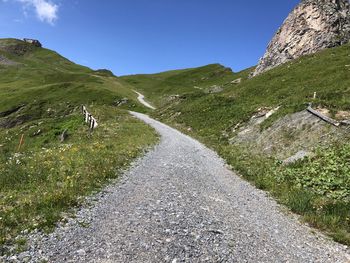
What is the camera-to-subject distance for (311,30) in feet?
228

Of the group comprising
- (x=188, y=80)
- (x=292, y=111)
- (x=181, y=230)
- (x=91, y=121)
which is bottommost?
(x=181, y=230)

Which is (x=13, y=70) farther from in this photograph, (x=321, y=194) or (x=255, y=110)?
(x=321, y=194)

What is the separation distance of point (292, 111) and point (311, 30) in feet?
155

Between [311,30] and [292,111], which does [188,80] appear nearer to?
[311,30]

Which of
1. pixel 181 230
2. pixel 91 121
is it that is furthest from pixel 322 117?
pixel 91 121

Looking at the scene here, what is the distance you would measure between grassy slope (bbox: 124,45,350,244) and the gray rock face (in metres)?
6.71

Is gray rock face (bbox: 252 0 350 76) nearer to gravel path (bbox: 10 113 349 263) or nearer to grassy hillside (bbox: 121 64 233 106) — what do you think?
grassy hillside (bbox: 121 64 233 106)

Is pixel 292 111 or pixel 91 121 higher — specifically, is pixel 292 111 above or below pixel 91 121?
above

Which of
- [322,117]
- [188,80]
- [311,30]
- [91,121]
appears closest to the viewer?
[322,117]

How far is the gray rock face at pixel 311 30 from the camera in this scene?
2685 inches

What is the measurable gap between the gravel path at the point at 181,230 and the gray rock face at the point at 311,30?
59.8m

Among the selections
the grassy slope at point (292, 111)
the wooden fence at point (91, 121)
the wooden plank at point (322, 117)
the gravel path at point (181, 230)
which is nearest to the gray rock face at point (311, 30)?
the grassy slope at point (292, 111)

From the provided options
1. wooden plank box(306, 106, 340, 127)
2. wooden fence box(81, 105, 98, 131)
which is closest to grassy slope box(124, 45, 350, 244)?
wooden plank box(306, 106, 340, 127)

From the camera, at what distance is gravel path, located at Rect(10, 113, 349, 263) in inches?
367
